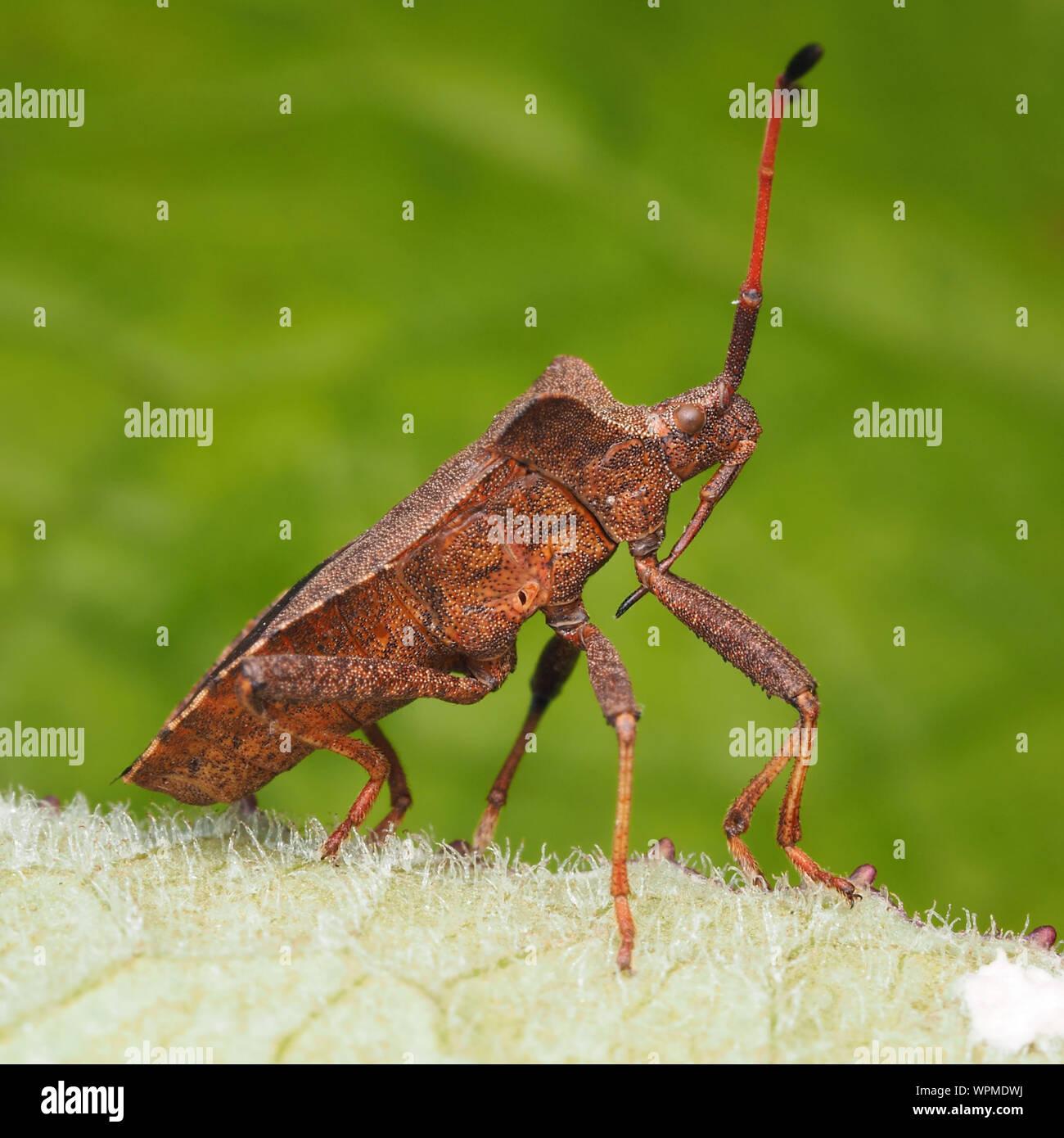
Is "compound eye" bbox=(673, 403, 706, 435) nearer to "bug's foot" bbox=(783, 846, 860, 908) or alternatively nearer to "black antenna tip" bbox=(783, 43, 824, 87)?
"black antenna tip" bbox=(783, 43, 824, 87)

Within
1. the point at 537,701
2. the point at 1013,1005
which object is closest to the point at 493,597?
the point at 537,701

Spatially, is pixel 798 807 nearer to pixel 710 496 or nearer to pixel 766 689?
pixel 766 689

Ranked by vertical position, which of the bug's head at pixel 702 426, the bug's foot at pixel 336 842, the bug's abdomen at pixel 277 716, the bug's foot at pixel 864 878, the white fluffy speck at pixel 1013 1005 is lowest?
the white fluffy speck at pixel 1013 1005

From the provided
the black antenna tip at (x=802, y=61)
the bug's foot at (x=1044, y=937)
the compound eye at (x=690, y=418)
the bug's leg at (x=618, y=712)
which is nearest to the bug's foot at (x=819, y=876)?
the bug's foot at (x=1044, y=937)

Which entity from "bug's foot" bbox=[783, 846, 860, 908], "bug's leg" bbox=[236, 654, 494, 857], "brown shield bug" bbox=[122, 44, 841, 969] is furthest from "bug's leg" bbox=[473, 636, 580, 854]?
"bug's foot" bbox=[783, 846, 860, 908]

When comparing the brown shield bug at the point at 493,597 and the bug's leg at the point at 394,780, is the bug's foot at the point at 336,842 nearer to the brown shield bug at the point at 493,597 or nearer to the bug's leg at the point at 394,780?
the brown shield bug at the point at 493,597
